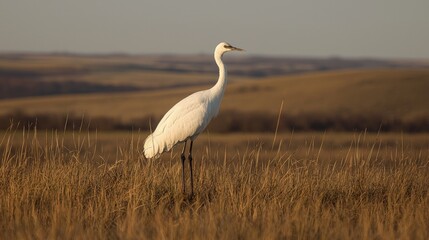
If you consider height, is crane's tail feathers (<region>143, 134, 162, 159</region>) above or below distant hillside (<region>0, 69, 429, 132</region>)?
above

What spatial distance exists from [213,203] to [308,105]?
90.0ft

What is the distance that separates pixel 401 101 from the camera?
3259 centimetres

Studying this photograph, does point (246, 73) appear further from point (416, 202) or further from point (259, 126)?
point (416, 202)

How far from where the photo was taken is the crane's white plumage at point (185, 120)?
9.18 m

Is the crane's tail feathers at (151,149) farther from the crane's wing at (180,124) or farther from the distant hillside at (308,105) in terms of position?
the distant hillside at (308,105)

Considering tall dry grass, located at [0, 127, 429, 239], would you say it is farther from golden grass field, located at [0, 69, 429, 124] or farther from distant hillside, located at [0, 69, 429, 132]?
golden grass field, located at [0, 69, 429, 124]

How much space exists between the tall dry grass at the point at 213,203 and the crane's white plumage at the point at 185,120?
1.85 ft

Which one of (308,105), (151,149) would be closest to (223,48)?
(151,149)

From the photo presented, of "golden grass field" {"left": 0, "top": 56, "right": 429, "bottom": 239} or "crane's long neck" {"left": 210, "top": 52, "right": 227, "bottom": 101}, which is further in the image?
"crane's long neck" {"left": 210, "top": 52, "right": 227, "bottom": 101}

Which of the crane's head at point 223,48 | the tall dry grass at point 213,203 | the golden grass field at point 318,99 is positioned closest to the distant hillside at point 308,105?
the golden grass field at point 318,99

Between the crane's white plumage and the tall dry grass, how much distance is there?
0.56m

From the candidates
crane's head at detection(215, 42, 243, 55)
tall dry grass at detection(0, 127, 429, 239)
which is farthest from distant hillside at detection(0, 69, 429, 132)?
tall dry grass at detection(0, 127, 429, 239)

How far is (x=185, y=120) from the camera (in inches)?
361

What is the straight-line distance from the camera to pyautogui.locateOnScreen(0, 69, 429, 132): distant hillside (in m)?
28.0
